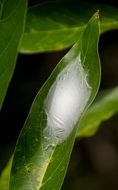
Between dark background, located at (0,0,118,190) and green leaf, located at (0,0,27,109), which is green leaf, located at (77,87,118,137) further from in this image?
dark background, located at (0,0,118,190)

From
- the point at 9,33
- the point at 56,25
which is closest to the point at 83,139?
the point at 56,25

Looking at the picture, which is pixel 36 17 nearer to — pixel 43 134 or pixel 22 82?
pixel 43 134

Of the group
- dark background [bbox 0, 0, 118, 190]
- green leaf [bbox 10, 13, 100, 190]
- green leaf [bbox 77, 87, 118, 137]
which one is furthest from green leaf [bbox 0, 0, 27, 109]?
dark background [bbox 0, 0, 118, 190]

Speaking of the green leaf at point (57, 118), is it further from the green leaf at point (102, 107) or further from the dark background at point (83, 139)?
the dark background at point (83, 139)

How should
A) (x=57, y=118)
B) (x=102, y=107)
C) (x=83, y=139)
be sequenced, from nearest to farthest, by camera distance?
(x=57, y=118) → (x=102, y=107) → (x=83, y=139)

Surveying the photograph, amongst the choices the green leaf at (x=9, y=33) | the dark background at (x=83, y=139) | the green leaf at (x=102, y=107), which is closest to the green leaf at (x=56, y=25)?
the green leaf at (x=102, y=107)

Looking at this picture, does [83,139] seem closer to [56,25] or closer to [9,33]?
[56,25]
